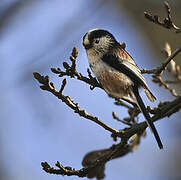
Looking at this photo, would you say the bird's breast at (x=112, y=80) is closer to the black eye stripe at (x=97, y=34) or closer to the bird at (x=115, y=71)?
the bird at (x=115, y=71)

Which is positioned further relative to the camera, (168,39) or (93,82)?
(168,39)

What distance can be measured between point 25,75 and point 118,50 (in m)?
2.67

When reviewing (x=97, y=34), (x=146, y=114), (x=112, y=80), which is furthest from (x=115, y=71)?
(x=146, y=114)

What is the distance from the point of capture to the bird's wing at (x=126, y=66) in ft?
9.39

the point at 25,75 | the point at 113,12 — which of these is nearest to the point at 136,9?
the point at 113,12

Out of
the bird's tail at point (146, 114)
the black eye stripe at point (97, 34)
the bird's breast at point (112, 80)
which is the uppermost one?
the black eye stripe at point (97, 34)

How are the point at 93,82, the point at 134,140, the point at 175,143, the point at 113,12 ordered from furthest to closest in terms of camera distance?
the point at 113,12 < the point at 175,143 < the point at 134,140 < the point at 93,82

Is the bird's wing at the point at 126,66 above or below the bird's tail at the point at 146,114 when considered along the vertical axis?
above

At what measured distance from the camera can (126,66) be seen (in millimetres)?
2936

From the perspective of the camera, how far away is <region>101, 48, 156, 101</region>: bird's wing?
9.39ft

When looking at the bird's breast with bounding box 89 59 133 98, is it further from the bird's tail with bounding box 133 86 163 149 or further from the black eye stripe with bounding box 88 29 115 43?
the black eye stripe with bounding box 88 29 115 43

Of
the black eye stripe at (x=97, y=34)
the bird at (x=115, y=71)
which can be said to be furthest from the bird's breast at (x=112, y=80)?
the black eye stripe at (x=97, y=34)

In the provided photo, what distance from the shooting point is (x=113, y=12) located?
609cm

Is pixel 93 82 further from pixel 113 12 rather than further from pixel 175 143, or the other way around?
pixel 113 12
